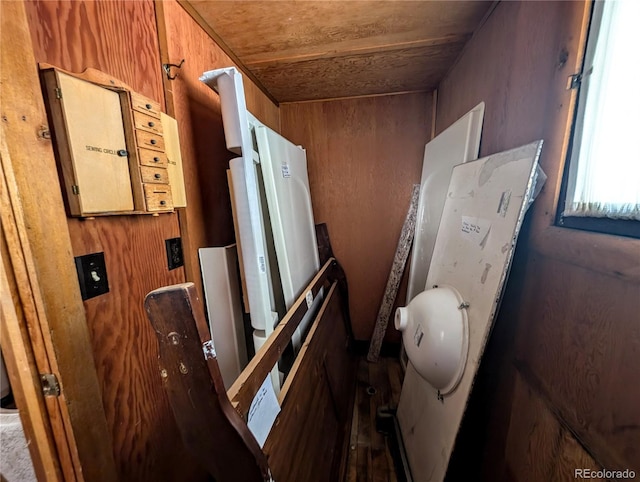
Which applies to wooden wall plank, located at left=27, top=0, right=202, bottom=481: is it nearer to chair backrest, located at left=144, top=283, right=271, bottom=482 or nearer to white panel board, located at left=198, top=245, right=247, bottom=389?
white panel board, located at left=198, top=245, right=247, bottom=389

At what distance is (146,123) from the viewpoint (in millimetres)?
792

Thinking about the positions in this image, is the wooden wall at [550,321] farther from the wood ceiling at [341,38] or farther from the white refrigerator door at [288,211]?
the white refrigerator door at [288,211]

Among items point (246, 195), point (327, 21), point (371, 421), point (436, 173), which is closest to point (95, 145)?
point (246, 195)

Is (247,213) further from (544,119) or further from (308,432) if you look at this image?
(544,119)

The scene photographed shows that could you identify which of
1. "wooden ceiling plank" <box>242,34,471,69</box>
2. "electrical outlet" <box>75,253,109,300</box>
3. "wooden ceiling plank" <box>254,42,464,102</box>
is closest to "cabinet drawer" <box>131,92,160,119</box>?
"electrical outlet" <box>75,253,109,300</box>

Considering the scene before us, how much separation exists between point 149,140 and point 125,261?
41 cm

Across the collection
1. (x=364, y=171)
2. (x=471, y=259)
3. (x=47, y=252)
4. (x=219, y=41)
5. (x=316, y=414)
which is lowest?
(x=316, y=414)

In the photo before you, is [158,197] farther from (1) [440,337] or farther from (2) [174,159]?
(1) [440,337]

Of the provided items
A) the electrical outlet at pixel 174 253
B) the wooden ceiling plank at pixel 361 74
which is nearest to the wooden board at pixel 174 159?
the electrical outlet at pixel 174 253

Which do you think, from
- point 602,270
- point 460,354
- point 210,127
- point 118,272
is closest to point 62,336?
point 118,272

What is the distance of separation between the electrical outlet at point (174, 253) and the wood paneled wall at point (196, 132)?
2 centimetres

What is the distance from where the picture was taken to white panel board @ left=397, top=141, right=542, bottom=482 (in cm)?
79

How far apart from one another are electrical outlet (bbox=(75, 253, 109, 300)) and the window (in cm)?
135

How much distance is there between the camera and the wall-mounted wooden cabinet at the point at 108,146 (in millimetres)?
614
